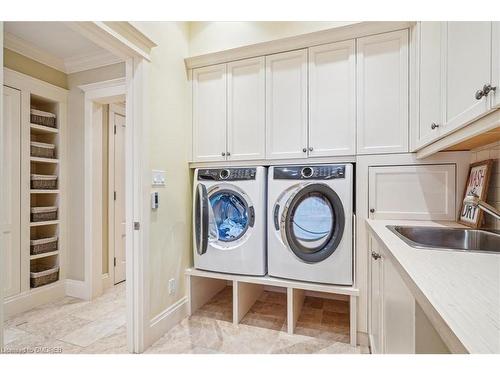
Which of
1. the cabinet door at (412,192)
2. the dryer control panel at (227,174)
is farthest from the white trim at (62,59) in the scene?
the cabinet door at (412,192)

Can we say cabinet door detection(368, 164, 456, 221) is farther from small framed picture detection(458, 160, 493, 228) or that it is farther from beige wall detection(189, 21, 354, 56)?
beige wall detection(189, 21, 354, 56)

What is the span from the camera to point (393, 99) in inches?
70.2

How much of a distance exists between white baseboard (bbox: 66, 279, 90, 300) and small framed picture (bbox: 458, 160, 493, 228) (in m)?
3.37

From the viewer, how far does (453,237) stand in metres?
1.36

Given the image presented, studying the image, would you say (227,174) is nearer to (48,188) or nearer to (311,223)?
(311,223)

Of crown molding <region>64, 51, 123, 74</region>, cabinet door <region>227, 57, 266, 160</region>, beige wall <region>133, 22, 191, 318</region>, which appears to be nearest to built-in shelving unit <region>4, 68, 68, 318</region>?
crown molding <region>64, 51, 123, 74</region>

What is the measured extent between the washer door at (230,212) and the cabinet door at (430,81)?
51.3 inches

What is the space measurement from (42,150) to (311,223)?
111 inches

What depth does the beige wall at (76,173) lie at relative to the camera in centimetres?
265

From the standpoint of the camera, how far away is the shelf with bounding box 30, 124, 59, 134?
2.46 meters

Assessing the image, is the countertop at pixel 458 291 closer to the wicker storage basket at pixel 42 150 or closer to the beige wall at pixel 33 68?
the wicker storage basket at pixel 42 150

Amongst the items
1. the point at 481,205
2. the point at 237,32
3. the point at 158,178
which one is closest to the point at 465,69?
the point at 481,205

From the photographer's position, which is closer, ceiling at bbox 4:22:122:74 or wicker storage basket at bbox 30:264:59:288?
ceiling at bbox 4:22:122:74
